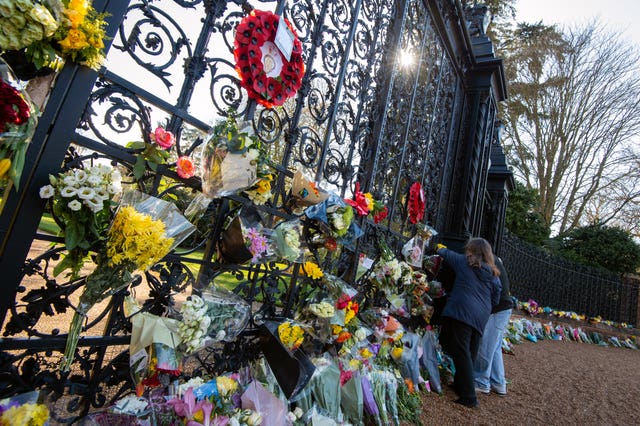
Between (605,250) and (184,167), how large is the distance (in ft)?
47.5

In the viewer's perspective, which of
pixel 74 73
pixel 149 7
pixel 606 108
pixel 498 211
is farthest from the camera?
pixel 606 108

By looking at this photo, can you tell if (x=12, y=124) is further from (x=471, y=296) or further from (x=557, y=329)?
(x=557, y=329)

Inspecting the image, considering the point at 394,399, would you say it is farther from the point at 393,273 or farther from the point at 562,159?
the point at 562,159

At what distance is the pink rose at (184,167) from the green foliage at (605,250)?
45.7ft

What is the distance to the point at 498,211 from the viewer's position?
256 inches

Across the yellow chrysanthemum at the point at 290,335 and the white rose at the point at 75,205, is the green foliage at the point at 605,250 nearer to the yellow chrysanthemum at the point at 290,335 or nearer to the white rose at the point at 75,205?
the yellow chrysanthemum at the point at 290,335

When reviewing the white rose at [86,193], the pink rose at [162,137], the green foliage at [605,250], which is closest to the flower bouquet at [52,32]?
the pink rose at [162,137]

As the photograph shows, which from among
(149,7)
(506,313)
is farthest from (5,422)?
(506,313)

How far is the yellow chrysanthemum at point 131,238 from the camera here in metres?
1.20

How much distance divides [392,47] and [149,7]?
234 cm

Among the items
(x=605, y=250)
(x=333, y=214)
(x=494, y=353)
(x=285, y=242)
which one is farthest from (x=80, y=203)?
(x=605, y=250)

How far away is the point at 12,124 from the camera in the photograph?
89 centimetres

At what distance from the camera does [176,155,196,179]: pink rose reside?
1.48m

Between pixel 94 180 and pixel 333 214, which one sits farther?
pixel 333 214
